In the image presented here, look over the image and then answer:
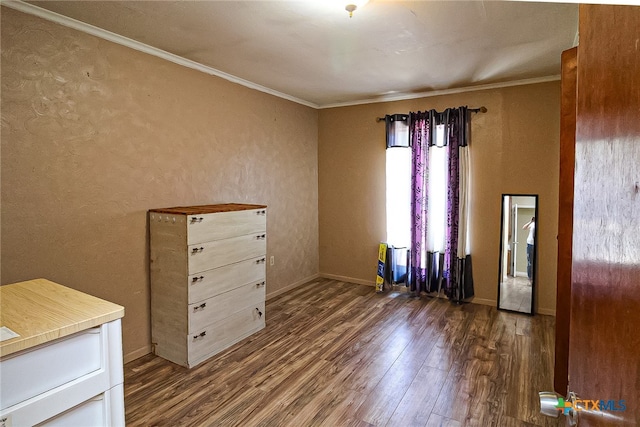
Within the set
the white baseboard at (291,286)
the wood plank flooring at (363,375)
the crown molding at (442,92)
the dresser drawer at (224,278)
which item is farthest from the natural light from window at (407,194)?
the dresser drawer at (224,278)

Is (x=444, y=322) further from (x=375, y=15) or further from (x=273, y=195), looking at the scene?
(x=375, y=15)

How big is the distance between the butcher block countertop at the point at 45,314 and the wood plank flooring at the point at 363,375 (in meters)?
0.99

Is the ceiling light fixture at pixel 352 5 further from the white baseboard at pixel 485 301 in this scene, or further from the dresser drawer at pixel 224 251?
the white baseboard at pixel 485 301

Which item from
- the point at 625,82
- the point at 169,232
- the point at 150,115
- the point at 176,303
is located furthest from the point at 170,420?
the point at 625,82

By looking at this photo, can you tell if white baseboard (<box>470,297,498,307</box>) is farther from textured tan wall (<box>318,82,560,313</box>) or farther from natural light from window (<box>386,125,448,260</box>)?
natural light from window (<box>386,125,448,260</box>)

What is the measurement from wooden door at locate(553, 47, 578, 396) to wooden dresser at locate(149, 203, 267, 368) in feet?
7.57

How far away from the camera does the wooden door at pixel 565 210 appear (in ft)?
6.30

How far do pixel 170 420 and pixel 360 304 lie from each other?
7.68 feet

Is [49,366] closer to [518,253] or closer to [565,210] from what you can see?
[565,210]

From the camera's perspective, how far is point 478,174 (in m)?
3.83

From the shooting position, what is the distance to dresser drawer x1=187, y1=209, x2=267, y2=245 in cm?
255

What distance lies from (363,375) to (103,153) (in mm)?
2449

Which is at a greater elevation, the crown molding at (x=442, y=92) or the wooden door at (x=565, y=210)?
the crown molding at (x=442, y=92)

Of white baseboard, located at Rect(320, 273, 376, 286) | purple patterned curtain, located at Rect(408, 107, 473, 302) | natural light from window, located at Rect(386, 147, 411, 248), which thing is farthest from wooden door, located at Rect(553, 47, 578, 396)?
white baseboard, located at Rect(320, 273, 376, 286)
